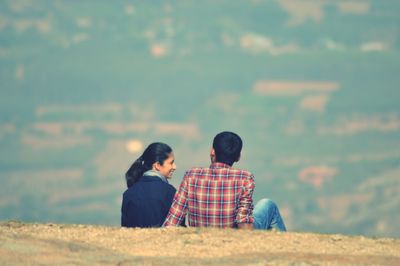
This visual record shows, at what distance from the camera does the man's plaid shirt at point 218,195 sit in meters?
12.3

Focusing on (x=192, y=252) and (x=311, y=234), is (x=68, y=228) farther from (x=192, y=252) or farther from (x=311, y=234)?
(x=311, y=234)

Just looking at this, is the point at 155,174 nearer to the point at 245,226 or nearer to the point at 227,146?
the point at 227,146

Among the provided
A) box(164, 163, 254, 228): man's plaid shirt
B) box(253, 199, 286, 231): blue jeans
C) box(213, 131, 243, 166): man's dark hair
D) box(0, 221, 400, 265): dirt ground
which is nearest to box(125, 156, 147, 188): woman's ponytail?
box(0, 221, 400, 265): dirt ground

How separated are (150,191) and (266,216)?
1659 millimetres

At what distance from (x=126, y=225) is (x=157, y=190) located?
81cm

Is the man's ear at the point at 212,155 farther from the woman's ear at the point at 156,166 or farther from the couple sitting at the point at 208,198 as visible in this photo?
the woman's ear at the point at 156,166

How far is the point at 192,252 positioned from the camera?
11.9 metres

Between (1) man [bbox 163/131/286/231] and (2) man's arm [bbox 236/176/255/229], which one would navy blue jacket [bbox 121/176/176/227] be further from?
(2) man's arm [bbox 236/176/255/229]

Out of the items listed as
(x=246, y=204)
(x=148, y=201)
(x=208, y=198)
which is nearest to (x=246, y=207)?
(x=246, y=204)

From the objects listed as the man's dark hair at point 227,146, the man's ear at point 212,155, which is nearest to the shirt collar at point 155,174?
the man's ear at point 212,155

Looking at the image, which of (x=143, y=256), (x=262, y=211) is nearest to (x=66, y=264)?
(x=143, y=256)

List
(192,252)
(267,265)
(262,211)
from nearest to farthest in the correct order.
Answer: (267,265)
(192,252)
(262,211)

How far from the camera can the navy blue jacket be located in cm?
1322

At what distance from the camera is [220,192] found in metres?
12.3
